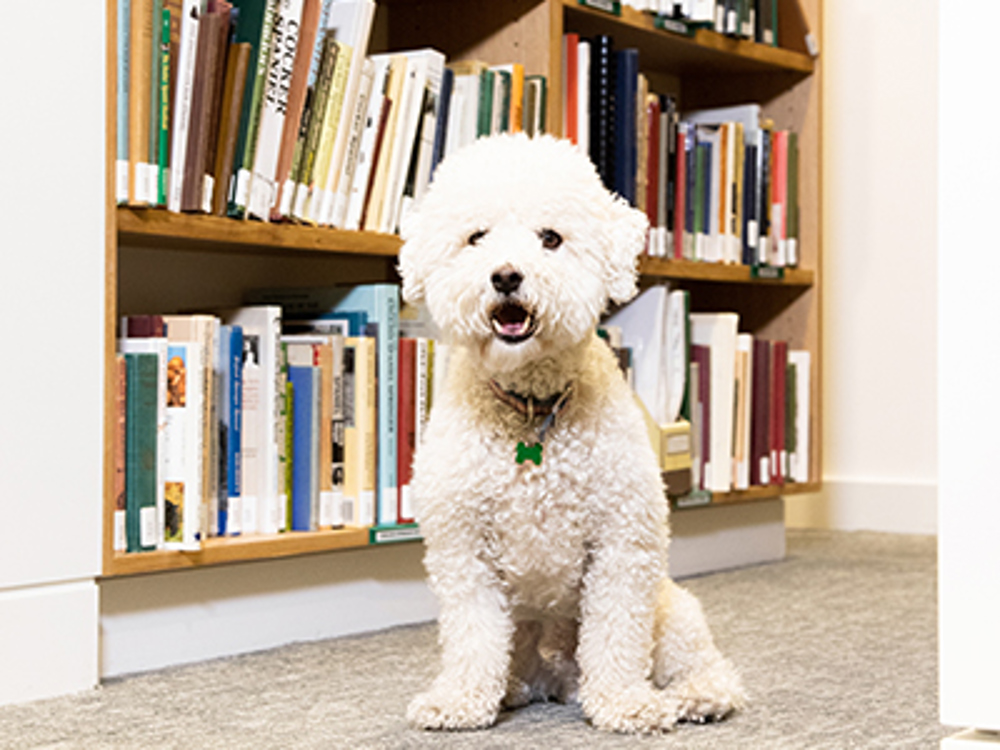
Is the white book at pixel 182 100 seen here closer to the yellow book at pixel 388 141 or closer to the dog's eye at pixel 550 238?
the yellow book at pixel 388 141

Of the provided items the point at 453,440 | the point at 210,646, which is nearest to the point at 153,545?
the point at 210,646

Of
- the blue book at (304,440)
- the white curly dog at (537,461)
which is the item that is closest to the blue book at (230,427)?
the blue book at (304,440)

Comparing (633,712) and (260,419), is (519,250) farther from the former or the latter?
(260,419)

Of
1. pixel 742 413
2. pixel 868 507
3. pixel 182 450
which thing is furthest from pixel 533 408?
pixel 868 507

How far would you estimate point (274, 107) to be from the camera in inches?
77.3

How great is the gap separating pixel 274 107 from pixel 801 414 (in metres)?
1.62

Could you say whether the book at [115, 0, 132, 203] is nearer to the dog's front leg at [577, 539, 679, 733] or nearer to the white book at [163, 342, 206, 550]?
the white book at [163, 342, 206, 550]

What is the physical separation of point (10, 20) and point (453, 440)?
2.60 ft

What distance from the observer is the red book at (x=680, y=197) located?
9.00ft

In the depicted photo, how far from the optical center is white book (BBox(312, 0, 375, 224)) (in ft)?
6.78

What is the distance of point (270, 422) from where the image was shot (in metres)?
1.97

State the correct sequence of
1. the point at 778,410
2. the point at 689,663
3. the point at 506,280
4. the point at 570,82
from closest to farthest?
the point at 506,280
the point at 689,663
the point at 570,82
the point at 778,410

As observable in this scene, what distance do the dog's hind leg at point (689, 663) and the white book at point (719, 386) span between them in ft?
3.80

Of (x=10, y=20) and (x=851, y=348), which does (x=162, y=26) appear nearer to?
(x=10, y=20)
